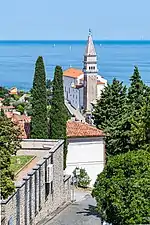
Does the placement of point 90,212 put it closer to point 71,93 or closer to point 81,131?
point 81,131

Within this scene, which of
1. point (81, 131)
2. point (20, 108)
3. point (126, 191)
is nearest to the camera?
point (126, 191)

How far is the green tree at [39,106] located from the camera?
70.6 ft

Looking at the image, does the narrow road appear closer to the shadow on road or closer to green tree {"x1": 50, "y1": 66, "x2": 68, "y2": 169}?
the shadow on road

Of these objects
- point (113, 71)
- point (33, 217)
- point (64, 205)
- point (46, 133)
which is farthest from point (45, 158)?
point (113, 71)

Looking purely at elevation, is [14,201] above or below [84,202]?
above

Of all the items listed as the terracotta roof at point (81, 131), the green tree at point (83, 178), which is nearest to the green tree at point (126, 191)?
the green tree at point (83, 178)

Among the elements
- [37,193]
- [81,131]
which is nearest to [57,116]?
[81,131]

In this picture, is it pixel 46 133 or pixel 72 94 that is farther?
pixel 72 94

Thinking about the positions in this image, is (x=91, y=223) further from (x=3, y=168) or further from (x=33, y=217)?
(x=3, y=168)

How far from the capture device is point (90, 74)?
59000mm

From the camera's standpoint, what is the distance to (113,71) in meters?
127

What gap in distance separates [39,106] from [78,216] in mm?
6420

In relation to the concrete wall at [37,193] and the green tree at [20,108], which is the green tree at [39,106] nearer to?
the concrete wall at [37,193]

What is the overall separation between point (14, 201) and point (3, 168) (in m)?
1.10
